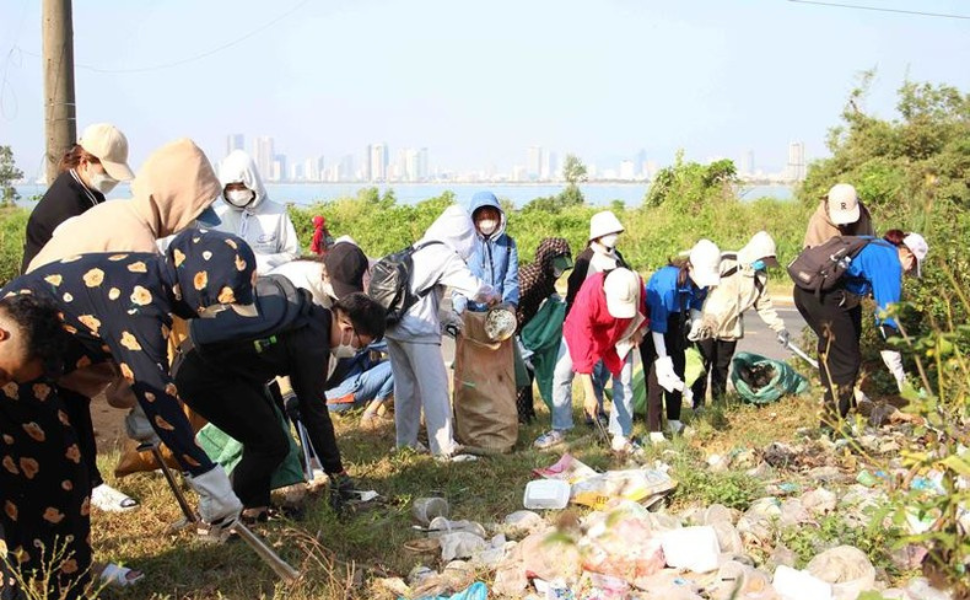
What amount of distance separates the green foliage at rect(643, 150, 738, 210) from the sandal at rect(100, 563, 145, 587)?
1955 centimetres

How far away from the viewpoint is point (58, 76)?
22.0 ft

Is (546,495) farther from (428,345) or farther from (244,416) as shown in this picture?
(244,416)

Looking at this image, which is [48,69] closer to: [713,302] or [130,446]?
[130,446]

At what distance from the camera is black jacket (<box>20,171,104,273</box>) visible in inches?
187

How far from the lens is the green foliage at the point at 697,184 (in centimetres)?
2255

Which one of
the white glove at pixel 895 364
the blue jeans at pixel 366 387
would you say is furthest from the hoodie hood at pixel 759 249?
the blue jeans at pixel 366 387

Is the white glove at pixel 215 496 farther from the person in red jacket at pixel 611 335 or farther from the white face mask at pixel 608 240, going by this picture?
the white face mask at pixel 608 240

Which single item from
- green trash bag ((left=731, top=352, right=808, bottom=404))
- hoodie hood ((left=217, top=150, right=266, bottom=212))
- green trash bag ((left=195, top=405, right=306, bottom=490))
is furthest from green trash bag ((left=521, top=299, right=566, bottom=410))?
green trash bag ((left=195, top=405, right=306, bottom=490))

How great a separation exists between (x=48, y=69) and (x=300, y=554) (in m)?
4.27

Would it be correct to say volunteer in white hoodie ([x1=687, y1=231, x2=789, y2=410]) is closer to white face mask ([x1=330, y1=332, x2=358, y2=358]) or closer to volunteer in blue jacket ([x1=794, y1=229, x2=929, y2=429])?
volunteer in blue jacket ([x1=794, y1=229, x2=929, y2=429])

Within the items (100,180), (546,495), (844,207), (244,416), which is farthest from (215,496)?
(844,207)

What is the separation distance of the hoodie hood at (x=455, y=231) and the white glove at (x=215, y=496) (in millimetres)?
2880

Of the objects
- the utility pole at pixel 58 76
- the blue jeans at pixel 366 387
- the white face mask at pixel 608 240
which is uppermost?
the utility pole at pixel 58 76

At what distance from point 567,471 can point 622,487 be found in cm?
56
